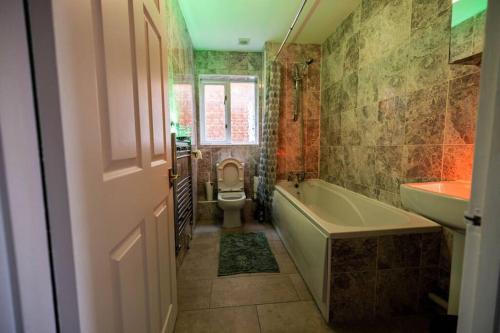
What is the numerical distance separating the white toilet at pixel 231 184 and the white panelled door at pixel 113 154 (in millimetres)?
1982

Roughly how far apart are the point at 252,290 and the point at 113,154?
5.12ft

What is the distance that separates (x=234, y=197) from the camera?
9.98 feet

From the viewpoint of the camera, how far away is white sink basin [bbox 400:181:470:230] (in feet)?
3.16

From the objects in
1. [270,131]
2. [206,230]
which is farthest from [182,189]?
[270,131]

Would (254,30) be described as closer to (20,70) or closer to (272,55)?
(272,55)

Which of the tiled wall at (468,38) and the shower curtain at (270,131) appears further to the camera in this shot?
the shower curtain at (270,131)

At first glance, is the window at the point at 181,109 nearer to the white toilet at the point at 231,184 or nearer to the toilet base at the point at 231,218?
the white toilet at the point at 231,184

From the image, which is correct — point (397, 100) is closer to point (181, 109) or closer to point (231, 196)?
point (181, 109)

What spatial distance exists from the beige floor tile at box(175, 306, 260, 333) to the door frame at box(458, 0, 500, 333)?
1.22 m

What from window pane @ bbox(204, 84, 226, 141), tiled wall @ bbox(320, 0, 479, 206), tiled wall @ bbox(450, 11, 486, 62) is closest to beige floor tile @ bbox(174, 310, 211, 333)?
tiled wall @ bbox(320, 0, 479, 206)

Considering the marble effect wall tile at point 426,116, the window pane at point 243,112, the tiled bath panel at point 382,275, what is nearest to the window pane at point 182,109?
the window pane at point 243,112

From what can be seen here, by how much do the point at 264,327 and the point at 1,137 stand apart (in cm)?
157

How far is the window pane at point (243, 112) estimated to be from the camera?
3.49m

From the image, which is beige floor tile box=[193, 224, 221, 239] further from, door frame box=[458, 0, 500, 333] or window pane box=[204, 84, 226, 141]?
door frame box=[458, 0, 500, 333]
